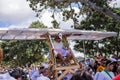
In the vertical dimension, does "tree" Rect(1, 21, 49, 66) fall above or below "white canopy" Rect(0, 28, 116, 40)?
below

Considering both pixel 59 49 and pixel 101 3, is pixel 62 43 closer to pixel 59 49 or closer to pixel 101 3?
pixel 59 49

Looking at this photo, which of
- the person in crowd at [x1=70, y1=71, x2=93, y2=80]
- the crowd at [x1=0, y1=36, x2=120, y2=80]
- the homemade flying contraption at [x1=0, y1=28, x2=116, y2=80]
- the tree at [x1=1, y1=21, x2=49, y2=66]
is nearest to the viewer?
the person in crowd at [x1=70, y1=71, x2=93, y2=80]

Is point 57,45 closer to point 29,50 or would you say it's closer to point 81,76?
point 81,76

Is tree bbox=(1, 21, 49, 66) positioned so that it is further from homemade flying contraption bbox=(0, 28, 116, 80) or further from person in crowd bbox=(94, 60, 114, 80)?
person in crowd bbox=(94, 60, 114, 80)

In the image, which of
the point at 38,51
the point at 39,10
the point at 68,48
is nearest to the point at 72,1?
the point at 39,10

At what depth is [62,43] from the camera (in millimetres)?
15344

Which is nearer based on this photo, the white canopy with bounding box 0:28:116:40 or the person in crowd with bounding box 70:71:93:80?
the person in crowd with bounding box 70:71:93:80

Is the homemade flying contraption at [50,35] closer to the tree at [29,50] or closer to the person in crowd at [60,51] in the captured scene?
the person in crowd at [60,51]

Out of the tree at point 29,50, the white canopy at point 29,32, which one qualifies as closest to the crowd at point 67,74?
the white canopy at point 29,32

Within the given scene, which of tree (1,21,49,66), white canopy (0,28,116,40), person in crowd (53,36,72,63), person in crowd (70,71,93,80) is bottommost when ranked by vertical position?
tree (1,21,49,66)

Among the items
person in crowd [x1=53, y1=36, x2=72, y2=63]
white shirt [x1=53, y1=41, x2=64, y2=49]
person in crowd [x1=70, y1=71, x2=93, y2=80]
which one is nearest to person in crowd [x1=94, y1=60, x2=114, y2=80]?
person in crowd [x1=70, y1=71, x2=93, y2=80]

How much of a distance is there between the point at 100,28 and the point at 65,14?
24.4m

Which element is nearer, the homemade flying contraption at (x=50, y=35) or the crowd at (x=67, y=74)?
the crowd at (x=67, y=74)

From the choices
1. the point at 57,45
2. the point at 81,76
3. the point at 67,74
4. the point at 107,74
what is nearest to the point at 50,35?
the point at 57,45
